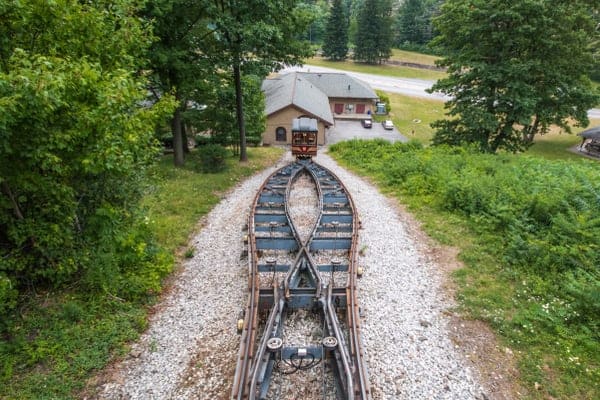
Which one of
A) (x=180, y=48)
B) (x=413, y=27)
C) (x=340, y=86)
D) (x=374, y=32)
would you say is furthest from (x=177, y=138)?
(x=413, y=27)

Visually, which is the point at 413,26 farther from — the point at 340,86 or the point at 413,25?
the point at 340,86

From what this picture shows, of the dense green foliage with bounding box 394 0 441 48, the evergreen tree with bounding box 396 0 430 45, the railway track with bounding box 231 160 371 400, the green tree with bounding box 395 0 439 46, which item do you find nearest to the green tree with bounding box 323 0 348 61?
the dense green foliage with bounding box 394 0 441 48

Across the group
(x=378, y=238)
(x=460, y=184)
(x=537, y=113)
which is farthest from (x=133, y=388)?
(x=537, y=113)

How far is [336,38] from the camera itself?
78125 millimetres

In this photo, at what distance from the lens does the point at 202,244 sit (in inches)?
434

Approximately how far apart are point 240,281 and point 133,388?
11.1 feet

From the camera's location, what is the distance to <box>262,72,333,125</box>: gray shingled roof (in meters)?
31.5

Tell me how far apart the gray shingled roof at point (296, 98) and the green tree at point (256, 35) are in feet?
41.6

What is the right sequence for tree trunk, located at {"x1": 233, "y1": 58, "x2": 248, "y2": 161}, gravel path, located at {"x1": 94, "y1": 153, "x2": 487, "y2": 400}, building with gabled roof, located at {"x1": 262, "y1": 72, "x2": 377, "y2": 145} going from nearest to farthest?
gravel path, located at {"x1": 94, "y1": 153, "x2": 487, "y2": 400}
tree trunk, located at {"x1": 233, "y1": 58, "x2": 248, "y2": 161}
building with gabled roof, located at {"x1": 262, "y1": 72, "x2": 377, "y2": 145}

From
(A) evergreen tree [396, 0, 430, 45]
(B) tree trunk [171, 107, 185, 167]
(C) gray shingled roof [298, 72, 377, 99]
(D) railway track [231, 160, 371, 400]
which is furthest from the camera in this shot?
(A) evergreen tree [396, 0, 430, 45]

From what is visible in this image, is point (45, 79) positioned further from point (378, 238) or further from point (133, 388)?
point (378, 238)

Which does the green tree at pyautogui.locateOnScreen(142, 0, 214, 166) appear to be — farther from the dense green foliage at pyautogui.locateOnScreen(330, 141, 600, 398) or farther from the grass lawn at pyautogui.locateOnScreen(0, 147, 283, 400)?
the dense green foliage at pyautogui.locateOnScreen(330, 141, 600, 398)

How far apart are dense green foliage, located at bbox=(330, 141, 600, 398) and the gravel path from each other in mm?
1267

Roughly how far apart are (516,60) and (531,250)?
13.6 meters
